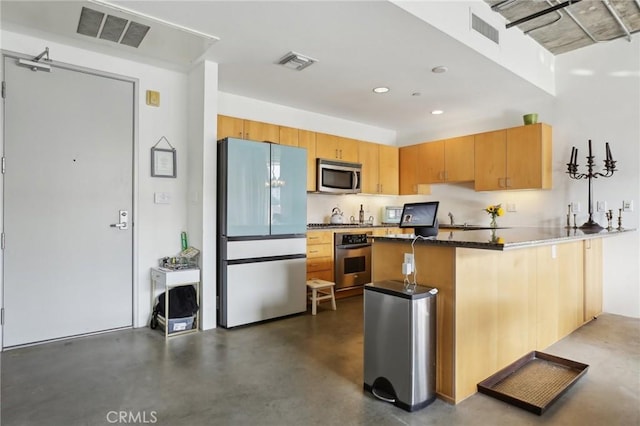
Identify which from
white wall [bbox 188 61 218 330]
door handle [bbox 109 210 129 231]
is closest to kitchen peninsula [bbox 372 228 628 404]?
white wall [bbox 188 61 218 330]

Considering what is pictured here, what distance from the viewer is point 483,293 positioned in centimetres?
233

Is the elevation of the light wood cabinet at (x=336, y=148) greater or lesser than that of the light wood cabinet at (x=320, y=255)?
greater

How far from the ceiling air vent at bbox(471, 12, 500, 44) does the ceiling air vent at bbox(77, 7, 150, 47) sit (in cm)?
273

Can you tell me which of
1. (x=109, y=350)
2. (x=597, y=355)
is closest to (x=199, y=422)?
(x=109, y=350)

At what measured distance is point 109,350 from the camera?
3.00 meters

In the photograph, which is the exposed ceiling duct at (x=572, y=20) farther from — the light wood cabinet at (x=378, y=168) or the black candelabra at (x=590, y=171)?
the light wood cabinet at (x=378, y=168)

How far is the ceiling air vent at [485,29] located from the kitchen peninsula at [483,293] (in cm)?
189

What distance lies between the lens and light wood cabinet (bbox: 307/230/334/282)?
4.52m

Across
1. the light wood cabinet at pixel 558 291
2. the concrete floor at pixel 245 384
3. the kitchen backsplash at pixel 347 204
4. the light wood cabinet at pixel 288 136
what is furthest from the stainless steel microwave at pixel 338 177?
the light wood cabinet at pixel 558 291

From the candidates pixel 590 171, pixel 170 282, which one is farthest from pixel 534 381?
pixel 170 282

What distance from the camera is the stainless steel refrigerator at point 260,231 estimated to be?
358cm

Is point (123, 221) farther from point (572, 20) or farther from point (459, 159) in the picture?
point (572, 20)

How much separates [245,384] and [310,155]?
10.7 feet

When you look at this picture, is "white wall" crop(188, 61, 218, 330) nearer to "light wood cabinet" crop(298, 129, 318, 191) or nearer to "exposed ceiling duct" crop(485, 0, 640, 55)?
"light wood cabinet" crop(298, 129, 318, 191)
